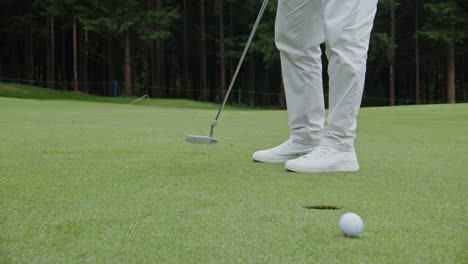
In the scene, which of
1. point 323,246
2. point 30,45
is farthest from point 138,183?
point 30,45

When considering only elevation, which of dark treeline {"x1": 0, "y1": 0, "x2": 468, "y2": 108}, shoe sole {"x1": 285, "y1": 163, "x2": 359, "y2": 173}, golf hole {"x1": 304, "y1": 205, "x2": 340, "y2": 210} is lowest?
golf hole {"x1": 304, "y1": 205, "x2": 340, "y2": 210}

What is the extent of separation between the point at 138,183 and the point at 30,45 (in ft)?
114

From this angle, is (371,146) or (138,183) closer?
(138,183)

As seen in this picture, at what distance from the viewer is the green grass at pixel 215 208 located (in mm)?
1270

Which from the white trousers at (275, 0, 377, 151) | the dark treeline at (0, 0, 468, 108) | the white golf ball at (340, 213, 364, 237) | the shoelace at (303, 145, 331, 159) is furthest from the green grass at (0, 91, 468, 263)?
the dark treeline at (0, 0, 468, 108)

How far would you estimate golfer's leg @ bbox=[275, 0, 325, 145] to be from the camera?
10.2ft

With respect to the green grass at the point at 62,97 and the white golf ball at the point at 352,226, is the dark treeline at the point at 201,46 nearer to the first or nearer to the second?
the green grass at the point at 62,97

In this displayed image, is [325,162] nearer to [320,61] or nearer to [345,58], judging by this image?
[345,58]

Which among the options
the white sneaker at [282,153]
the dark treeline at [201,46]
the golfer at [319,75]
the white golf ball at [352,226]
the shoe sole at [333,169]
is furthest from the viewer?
the dark treeline at [201,46]

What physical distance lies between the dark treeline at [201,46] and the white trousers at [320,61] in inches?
861

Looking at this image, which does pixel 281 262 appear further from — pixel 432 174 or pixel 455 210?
pixel 432 174

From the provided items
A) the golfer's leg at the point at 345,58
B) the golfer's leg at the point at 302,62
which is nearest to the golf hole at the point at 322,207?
the golfer's leg at the point at 345,58

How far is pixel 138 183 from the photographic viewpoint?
2193 mm

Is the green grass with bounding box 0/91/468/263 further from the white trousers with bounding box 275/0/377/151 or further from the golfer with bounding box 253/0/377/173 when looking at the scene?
the white trousers with bounding box 275/0/377/151
